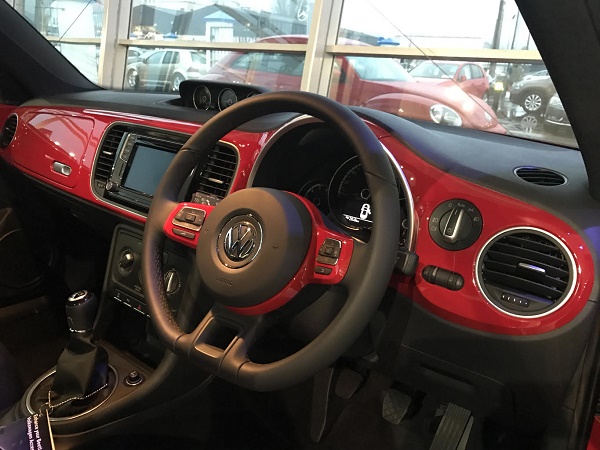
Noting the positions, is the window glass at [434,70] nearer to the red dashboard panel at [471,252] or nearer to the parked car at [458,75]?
the parked car at [458,75]

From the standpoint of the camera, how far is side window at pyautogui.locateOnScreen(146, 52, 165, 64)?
4859mm

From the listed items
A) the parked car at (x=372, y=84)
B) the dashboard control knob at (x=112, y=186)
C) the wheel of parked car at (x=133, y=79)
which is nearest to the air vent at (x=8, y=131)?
the dashboard control knob at (x=112, y=186)

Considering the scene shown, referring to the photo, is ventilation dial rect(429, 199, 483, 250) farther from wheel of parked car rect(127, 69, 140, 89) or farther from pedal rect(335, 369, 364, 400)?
wheel of parked car rect(127, 69, 140, 89)

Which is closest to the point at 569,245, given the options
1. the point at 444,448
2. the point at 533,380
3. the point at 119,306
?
the point at 533,380

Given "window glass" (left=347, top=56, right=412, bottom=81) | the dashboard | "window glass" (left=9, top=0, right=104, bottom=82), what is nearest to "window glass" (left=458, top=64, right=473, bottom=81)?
"window glass" (left=347, top=56, right=412, bottom=81)

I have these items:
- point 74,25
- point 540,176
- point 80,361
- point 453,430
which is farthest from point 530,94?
point 74,25

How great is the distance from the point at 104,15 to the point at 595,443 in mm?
4896

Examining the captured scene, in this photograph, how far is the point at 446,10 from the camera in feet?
10.5

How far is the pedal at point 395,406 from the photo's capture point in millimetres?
1517

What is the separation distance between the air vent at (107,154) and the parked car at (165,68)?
3015mm

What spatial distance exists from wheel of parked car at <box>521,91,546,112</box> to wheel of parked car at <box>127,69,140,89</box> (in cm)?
343

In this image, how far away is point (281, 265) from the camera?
3.02 ft

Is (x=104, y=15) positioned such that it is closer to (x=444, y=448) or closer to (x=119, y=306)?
(x=119, y=306)

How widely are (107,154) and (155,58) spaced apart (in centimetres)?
348
